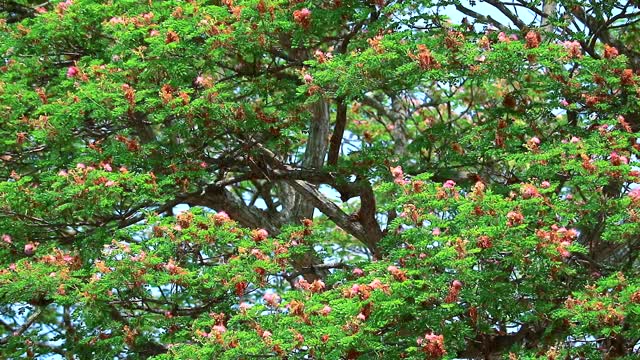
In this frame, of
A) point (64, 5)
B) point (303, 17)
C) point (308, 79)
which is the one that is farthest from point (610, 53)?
point (64, 5)

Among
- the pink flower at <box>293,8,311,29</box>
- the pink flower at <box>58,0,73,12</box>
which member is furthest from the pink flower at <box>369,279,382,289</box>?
the pink flower at <box>58,0,73,12</box>

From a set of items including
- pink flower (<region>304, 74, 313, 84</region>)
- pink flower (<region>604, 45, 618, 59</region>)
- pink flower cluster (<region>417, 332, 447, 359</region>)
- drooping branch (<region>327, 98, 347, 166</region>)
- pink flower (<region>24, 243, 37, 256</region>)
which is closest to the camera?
pink flower cluster (<region>417, 332, 447, 359</region>)

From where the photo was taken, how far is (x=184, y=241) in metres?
9.81

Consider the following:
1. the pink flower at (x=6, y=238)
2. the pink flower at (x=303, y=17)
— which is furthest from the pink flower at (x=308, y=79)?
the pink flower at (x=6, y=238)

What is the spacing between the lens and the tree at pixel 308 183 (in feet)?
28.9

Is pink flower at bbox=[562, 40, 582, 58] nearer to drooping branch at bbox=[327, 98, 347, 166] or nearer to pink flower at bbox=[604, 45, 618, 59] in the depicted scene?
pink flower at bbox=[604, 45, 618, 59]

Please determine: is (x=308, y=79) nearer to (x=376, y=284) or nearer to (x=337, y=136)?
(x=337, y=136)

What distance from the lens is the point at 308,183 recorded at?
12.2 metres

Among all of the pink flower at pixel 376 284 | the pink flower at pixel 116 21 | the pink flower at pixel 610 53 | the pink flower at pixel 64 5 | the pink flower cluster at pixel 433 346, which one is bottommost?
the pink flower cluster at pixel 433 346

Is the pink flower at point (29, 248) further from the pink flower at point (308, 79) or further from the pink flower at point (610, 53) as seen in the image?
the pink flower at point (610, 53)

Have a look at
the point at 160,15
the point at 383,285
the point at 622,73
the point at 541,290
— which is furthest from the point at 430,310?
the point at 160,15

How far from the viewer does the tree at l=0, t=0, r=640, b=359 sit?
880cm

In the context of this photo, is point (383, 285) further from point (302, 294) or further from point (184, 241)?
point (184, 241)

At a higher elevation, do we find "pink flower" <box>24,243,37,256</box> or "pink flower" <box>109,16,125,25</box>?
"pink flower" <box>109,16,125,25</box>
